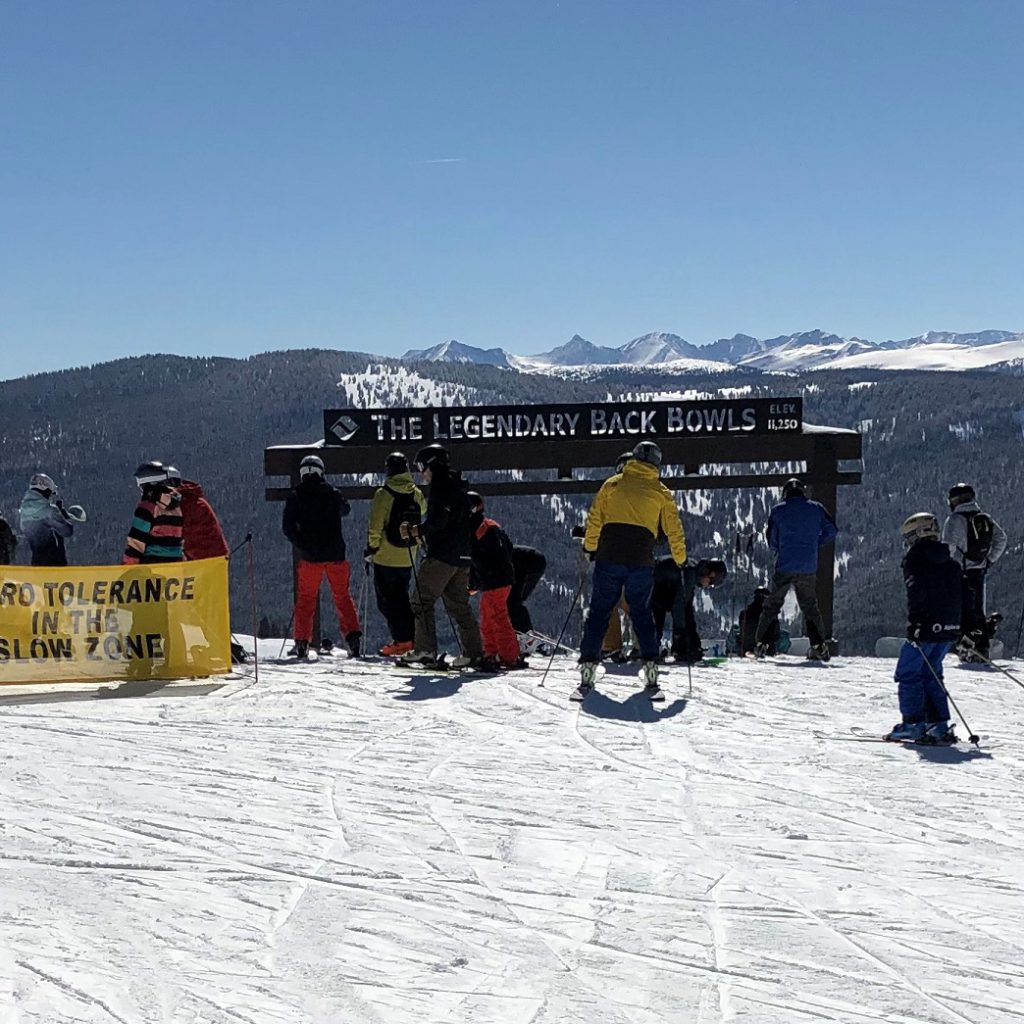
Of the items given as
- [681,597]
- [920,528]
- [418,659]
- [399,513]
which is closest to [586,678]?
[418,659]

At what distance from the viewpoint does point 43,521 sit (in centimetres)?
1147

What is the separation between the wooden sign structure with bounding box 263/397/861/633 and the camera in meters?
13.8

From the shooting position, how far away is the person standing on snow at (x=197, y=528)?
1063 cm

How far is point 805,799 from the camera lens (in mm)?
5906

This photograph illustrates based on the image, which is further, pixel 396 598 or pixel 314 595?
pixel 314 595

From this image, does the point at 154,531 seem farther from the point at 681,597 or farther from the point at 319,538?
the point at 681,597

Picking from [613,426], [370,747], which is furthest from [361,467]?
[370,747]

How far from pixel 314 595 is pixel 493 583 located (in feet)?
7.35

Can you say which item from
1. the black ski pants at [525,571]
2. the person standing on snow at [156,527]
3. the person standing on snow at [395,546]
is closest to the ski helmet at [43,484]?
the person standing on snow at [156,527]

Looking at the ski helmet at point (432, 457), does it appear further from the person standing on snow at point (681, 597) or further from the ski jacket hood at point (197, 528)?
the person standing on snow at point (681, 597)

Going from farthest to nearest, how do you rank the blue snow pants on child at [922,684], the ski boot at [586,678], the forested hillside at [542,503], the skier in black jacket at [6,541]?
the forested hillside at [542,503], the skier in black jacket at [6,541], the ski boot at [586,678], the blue snow pants on child at [922,684]

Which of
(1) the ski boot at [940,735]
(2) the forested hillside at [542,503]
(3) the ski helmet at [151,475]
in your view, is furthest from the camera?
(2) the forested hillside at [542,503]

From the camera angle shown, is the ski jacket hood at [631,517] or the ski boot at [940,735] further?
the ski jacket hood at [631,517]

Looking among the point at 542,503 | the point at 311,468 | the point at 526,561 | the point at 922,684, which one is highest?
the point at 311,468
